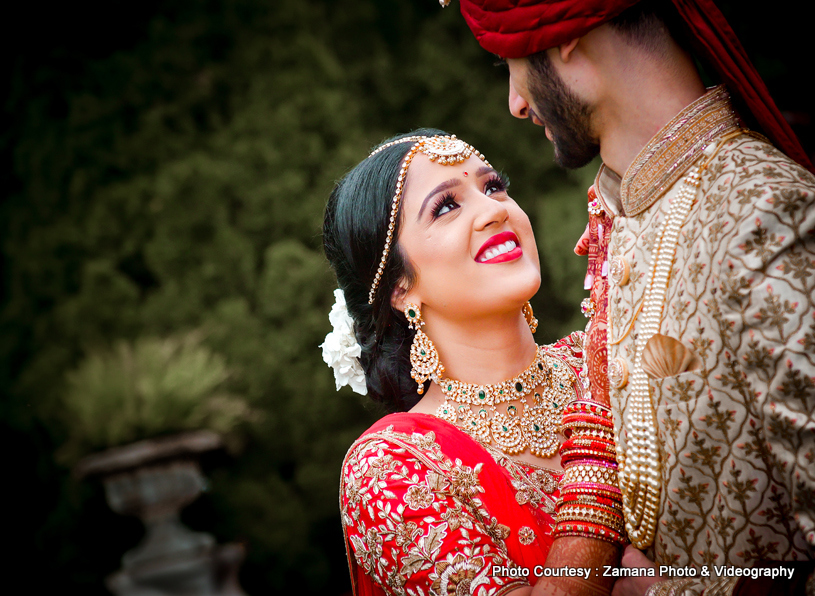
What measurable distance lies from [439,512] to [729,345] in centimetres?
83

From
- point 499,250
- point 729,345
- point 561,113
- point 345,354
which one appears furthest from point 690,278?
point 345,354

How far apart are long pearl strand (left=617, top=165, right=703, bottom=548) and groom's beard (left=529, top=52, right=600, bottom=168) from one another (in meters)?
0.22

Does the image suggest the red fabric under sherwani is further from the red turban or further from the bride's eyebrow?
the bride's eyebrow

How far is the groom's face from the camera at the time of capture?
138cm

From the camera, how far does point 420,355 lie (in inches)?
83.7

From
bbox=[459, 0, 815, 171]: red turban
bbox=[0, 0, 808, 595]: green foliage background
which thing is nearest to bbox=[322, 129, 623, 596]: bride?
bbox=[459, 0, 815, 171]: red turban

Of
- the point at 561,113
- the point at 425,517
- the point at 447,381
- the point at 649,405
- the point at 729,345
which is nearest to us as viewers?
the point at 729,345

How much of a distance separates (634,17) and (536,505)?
3.72 ft

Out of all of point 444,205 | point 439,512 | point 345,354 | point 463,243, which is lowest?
point 439,512

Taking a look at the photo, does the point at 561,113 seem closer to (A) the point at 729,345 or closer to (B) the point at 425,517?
(A) the point at 729,345

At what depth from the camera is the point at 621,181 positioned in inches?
56.7

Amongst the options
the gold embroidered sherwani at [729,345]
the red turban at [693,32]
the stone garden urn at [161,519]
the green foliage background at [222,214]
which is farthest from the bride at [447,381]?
the green foliage background at [222,214]

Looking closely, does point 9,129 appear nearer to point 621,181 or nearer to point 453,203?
point 453,203

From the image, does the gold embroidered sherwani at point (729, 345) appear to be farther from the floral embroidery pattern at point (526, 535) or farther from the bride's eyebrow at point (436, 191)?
the bride's eyebrow at point (436, 191)
